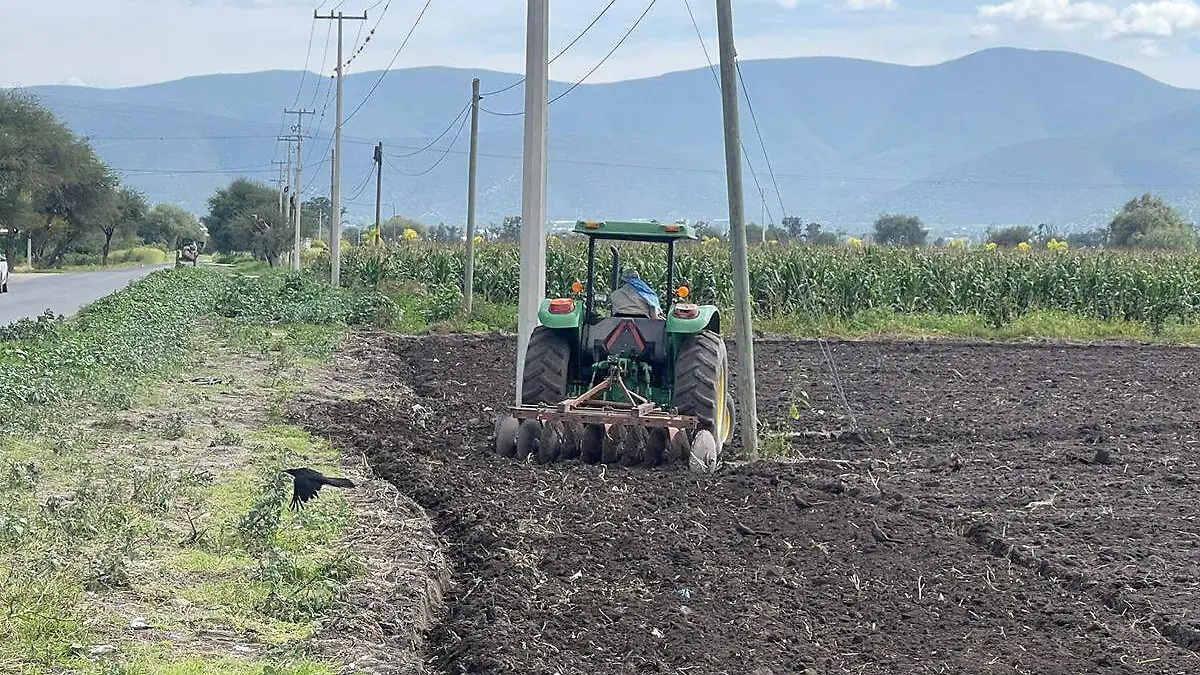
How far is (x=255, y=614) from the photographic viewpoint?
737 centimetres

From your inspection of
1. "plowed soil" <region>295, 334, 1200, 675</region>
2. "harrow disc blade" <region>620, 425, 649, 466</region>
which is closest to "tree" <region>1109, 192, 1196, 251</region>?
"plowed soil" <region>295, 334, 1200, 675</region>

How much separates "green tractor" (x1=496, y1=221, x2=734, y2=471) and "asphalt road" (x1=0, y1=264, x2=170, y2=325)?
59.5ft

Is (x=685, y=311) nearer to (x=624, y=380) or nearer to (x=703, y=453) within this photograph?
(x=624, y=380)

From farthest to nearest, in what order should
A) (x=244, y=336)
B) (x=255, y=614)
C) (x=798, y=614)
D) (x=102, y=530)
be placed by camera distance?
1. (x=244, y=336)
2. (x=102, y=530)
3. (x=798, y=614)
4. (x=255, y=614)

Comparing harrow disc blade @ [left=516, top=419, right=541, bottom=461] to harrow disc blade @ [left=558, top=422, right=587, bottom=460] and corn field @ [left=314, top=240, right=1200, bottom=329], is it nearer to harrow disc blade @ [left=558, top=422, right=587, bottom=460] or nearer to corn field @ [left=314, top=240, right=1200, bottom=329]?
harrow disc blade @ [left=558, top=422, right=587, bottom=460]

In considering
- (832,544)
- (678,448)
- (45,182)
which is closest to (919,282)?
(678,448)

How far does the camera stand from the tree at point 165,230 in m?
129

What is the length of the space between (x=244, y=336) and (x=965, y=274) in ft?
56.4

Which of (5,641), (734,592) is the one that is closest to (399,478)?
(734,592)

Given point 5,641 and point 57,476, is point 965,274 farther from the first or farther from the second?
point 5,641

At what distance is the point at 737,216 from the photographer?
1374 cm

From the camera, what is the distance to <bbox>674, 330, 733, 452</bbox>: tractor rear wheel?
12930 mm

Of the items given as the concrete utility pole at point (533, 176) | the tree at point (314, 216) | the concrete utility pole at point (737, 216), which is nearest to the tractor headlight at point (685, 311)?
the concrete utility pole at point (737, 216)

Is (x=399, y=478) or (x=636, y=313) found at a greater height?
(x=636, y=313)
